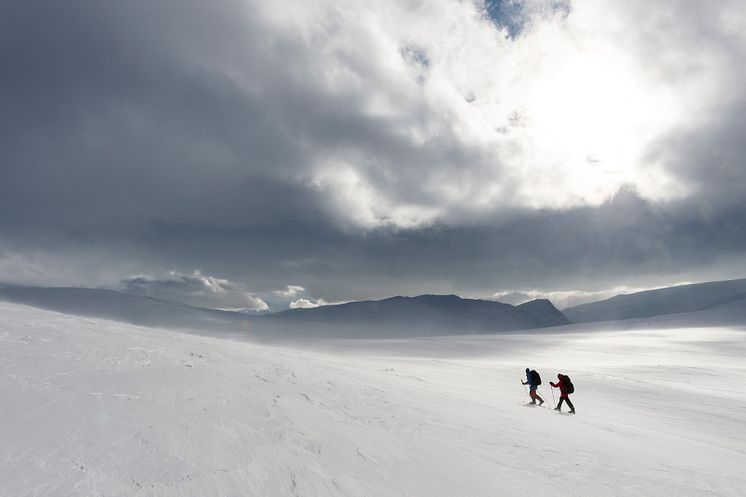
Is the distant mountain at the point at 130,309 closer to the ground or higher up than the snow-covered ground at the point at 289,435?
higher up

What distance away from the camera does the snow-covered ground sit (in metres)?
5.19

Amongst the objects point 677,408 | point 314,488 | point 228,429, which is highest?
point 228,429

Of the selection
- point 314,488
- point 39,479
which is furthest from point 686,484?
point 39,479

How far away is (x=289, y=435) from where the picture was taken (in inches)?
282

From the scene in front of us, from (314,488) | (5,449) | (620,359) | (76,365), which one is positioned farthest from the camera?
(620,359)

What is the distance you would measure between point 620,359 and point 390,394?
39613 millimetres

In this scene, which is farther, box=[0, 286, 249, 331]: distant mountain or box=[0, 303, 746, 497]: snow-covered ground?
box=[0, 286, 249, 331]: distant mountain

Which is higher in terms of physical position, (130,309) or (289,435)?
(130,309)

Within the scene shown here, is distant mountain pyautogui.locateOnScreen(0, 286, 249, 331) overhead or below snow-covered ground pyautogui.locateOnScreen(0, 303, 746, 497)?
overhead

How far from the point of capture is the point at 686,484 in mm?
7285

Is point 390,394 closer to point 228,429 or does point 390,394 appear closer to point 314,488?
point 228,429

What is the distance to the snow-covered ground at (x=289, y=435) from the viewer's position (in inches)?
204

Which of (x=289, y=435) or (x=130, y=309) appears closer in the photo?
(x=289, y=435)

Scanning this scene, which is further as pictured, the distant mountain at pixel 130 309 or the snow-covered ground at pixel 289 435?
the distant mountain at pixel 130 309
